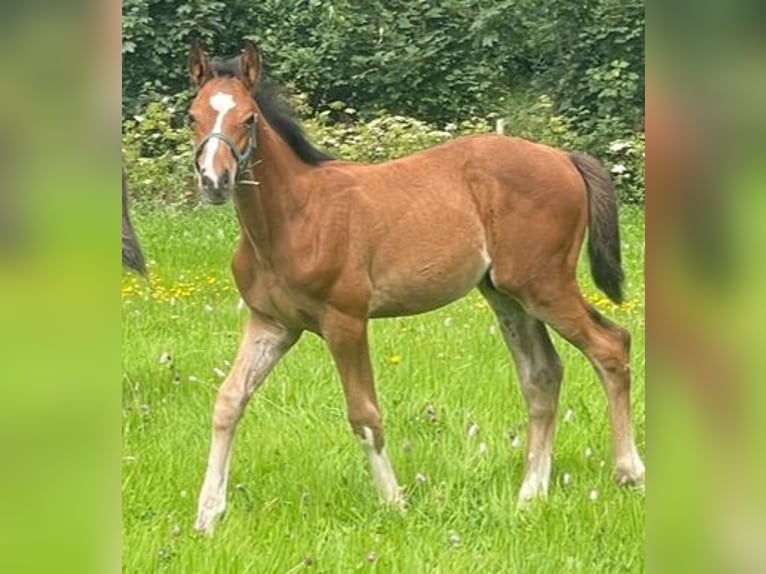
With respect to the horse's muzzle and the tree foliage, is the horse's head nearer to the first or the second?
the horse's muzzle

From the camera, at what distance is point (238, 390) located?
3451mm

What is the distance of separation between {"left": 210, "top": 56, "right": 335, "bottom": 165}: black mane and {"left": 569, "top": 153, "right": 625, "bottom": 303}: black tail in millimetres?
948

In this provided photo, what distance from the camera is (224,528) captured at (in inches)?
126

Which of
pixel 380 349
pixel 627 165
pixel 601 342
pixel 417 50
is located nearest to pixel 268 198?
pixel 601 342

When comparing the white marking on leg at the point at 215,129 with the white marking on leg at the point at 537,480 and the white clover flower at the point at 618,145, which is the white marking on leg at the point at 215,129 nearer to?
the white marking on leg at the point at 537,480

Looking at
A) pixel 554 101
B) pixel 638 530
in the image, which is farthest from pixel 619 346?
pixel 554 101

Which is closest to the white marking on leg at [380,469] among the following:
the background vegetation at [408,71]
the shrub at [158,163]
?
the shrub at [158,163]

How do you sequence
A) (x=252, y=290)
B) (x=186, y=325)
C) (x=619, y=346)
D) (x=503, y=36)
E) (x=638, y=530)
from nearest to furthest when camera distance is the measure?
(x=638, y=530) → (x=252, y=290) → (x=619, y=346) → (x=186, y=325) → (x=503, y=36)

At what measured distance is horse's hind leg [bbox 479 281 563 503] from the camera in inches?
148

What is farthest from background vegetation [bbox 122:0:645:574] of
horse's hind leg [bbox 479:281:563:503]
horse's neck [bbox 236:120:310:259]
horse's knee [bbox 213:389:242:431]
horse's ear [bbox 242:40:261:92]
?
horse's ear [bbox 242:40:261:92]
